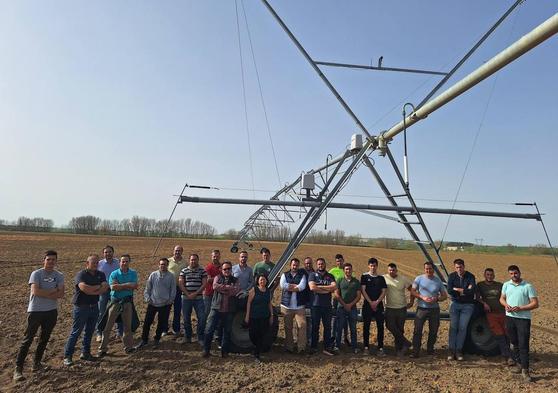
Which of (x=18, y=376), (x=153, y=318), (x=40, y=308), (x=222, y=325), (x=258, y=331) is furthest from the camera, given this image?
(x=153, y=318)

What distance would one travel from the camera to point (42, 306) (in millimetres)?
6273

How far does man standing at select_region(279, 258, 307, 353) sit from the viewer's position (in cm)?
770

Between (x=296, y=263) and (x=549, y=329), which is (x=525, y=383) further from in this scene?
(x=549, y=329)

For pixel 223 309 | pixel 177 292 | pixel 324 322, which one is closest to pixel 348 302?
pixel 324 322

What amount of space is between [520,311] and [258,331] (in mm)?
5020

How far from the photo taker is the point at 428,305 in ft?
25.7

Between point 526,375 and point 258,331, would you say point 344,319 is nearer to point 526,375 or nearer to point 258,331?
point 258,331

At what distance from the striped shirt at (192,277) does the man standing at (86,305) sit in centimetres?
165

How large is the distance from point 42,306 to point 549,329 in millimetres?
13280

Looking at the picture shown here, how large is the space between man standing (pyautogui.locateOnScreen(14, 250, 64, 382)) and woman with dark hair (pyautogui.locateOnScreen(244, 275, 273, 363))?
11.5 ft

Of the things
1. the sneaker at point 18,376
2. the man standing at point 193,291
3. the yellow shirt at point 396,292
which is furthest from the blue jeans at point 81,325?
the yellow shirt at point 396,292

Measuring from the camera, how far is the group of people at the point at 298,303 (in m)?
7.20

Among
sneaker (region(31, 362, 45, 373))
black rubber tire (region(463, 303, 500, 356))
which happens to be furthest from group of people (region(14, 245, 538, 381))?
sneaker (region(31, 362, 45, 373))

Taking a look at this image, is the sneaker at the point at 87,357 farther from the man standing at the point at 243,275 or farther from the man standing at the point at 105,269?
the man standing at the point at 243,275
